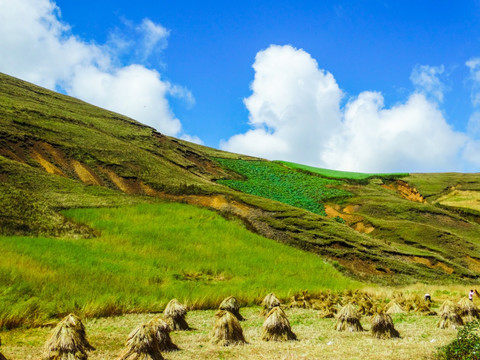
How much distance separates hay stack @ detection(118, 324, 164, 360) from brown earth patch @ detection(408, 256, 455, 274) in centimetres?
2947

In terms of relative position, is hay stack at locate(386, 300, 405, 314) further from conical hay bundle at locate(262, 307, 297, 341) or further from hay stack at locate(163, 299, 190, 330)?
hay stack at locate(163, 299, 190, 330)

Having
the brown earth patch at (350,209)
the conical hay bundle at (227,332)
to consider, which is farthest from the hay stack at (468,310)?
the brown earth patch at (350,209)

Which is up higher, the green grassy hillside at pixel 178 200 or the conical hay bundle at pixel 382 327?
the green grassy hillside at pixel 178 200

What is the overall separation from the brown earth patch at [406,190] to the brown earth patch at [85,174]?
6317cm

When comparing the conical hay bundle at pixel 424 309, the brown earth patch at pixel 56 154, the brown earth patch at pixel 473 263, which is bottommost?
the conical hay bundle at pixel 424 309

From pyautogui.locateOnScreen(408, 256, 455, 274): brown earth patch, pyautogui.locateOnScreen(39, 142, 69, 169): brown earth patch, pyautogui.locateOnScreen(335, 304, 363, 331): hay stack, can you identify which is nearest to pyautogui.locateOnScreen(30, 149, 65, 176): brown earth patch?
pyautogui.locateOnScreen(39, 142, 69, 169): brown earth patch

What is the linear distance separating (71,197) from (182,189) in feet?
47.7

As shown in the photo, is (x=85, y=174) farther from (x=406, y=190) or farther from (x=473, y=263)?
(x=406, y=190)

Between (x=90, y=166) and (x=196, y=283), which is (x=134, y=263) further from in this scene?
(x=90, y=166)

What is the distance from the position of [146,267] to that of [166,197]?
21935 mm

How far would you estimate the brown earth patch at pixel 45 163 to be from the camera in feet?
119

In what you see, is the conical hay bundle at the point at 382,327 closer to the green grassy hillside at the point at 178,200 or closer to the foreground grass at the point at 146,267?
the foreground grass at the point at 146,267

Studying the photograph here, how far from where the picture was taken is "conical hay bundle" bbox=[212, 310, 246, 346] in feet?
32.6

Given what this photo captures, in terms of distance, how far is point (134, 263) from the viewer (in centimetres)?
1688
